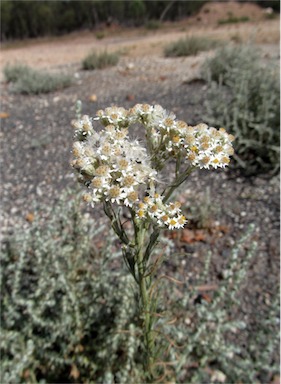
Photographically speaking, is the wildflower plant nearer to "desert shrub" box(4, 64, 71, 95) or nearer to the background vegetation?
"desert shrub" box(4, 64, 71, 95)

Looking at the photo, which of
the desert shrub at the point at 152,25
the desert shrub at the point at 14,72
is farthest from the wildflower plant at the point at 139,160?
the desert shrub at the point at 152,25

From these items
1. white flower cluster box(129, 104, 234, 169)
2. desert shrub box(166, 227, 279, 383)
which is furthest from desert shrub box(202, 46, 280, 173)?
white flower cluster box(129, 104, 234, 169)

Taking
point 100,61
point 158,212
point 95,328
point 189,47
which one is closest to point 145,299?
point 158,212

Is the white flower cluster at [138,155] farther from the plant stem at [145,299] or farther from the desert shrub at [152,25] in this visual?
the desert shrub at [152,25]

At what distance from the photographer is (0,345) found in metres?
2.18

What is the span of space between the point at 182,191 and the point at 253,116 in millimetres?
1381

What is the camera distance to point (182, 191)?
10.6 feet

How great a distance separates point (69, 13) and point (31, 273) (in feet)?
Result: 75.2

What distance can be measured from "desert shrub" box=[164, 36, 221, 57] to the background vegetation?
1374cm

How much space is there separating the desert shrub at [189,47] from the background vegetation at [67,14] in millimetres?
13745

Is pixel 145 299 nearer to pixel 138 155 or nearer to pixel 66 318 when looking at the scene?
pixel 138 155

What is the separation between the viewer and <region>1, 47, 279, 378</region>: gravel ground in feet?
9.82

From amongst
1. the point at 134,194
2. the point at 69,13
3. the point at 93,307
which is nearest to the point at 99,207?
the point at 93,307

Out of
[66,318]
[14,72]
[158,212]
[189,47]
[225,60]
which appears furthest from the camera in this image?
[189,47]
